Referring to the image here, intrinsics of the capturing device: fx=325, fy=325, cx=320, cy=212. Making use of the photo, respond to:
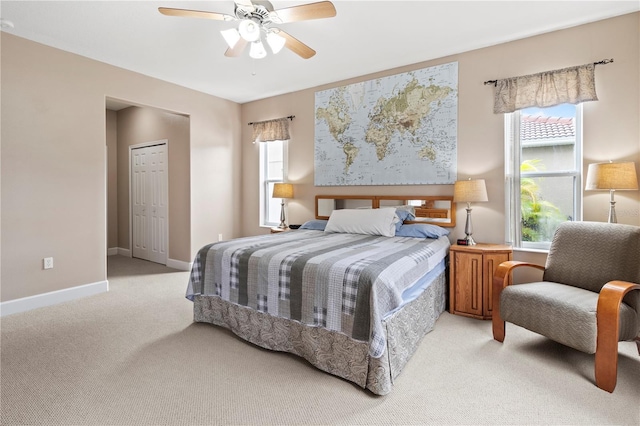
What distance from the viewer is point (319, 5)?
2238mm

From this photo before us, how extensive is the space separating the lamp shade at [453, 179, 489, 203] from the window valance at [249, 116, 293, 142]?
9.06 feet

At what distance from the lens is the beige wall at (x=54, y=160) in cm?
325

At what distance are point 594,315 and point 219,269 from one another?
2.67m

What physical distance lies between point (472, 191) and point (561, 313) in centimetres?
141

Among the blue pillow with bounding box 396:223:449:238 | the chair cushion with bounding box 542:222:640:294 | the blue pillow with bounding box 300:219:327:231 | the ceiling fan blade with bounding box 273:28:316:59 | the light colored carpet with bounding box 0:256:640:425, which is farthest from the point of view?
the blue pillow with bounding box 300:219:327:231

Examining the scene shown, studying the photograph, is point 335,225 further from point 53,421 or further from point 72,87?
point 72,87

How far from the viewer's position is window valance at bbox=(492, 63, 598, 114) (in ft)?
9.60

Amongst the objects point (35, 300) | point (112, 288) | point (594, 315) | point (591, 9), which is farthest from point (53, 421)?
point (591, 9)

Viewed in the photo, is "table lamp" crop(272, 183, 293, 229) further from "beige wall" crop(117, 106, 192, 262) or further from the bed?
the bed

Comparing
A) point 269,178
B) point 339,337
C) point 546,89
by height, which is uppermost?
point 546,89

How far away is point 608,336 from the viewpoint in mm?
1957

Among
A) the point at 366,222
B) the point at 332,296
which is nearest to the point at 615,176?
the point at 366,222

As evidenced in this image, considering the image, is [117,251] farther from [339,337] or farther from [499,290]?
[499,290]

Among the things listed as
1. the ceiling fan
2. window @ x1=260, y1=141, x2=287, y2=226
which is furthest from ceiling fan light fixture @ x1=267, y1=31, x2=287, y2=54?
window @ x1=260, y1=141, x2=287, y2=226
